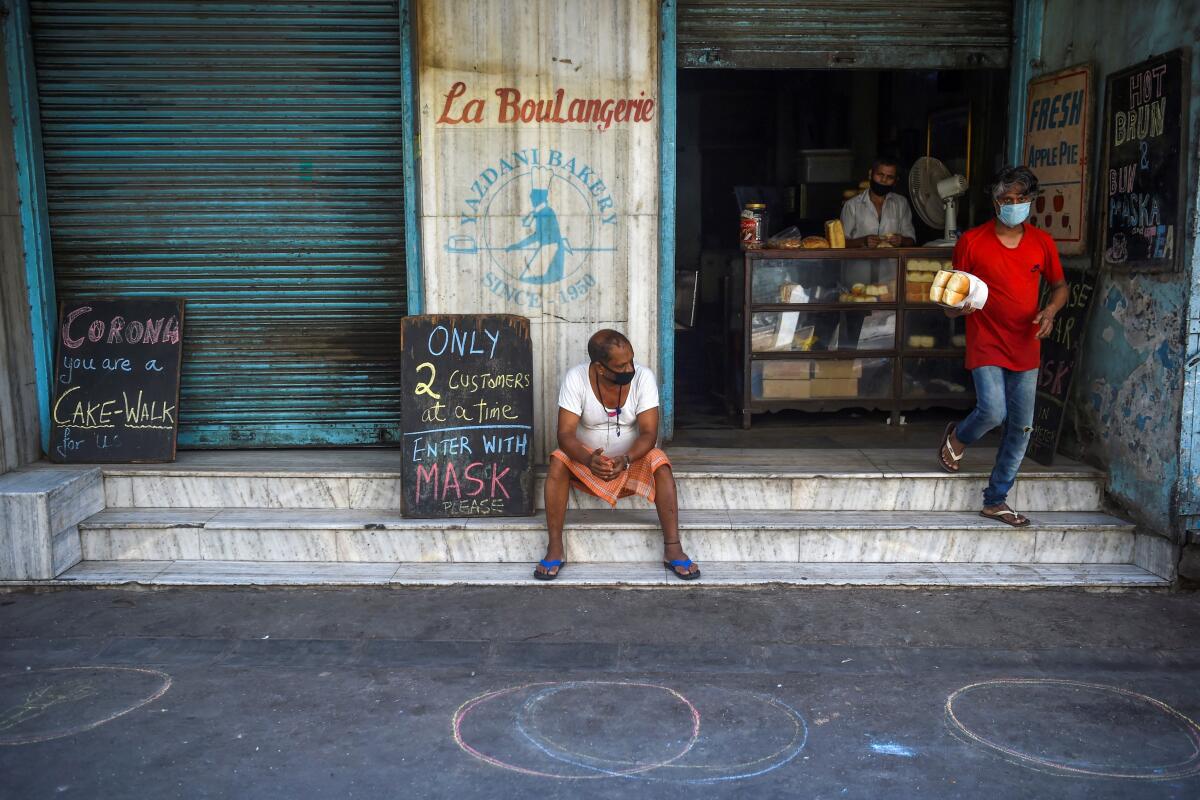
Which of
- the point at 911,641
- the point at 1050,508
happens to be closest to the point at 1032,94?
the point at 1050,508

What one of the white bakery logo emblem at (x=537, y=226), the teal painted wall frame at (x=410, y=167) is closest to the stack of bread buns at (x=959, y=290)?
the white bakery logo emblem at (x=537, y=226)

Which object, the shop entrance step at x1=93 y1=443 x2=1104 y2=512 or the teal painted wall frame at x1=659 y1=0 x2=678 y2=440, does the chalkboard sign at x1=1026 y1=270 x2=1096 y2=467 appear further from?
the teal painted wall frame at x1=659 y1=0 x2=678 y2=440

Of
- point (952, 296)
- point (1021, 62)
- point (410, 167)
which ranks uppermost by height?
point (1021, 62)

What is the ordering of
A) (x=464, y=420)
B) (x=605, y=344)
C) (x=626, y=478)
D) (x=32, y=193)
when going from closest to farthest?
(x=605, y=344)
(x=626, y=478)
(x=464, y=420)
(x=32, y=193)

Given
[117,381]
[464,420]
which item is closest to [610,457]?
[464,420]

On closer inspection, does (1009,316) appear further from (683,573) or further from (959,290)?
(683,573)

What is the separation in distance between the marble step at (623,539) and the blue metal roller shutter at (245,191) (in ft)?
3.70

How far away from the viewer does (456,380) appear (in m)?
5.75

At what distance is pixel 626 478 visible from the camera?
17.9 feet

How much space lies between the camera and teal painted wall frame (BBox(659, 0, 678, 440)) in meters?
6.23

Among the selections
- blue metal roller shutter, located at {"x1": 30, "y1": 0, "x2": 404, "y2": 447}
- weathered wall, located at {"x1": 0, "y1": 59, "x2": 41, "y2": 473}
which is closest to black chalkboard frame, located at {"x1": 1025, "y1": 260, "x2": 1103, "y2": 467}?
blue metal roller shutter, located at {"x1": 30, "y1": 0, "x2": 404, "y2": 447}

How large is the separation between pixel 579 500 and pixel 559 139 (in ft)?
6.74

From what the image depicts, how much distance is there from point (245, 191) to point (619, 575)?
329 centimetres

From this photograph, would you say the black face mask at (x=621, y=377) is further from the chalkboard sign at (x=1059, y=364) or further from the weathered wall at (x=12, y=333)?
the weathered wall at (x=12, y=333)
